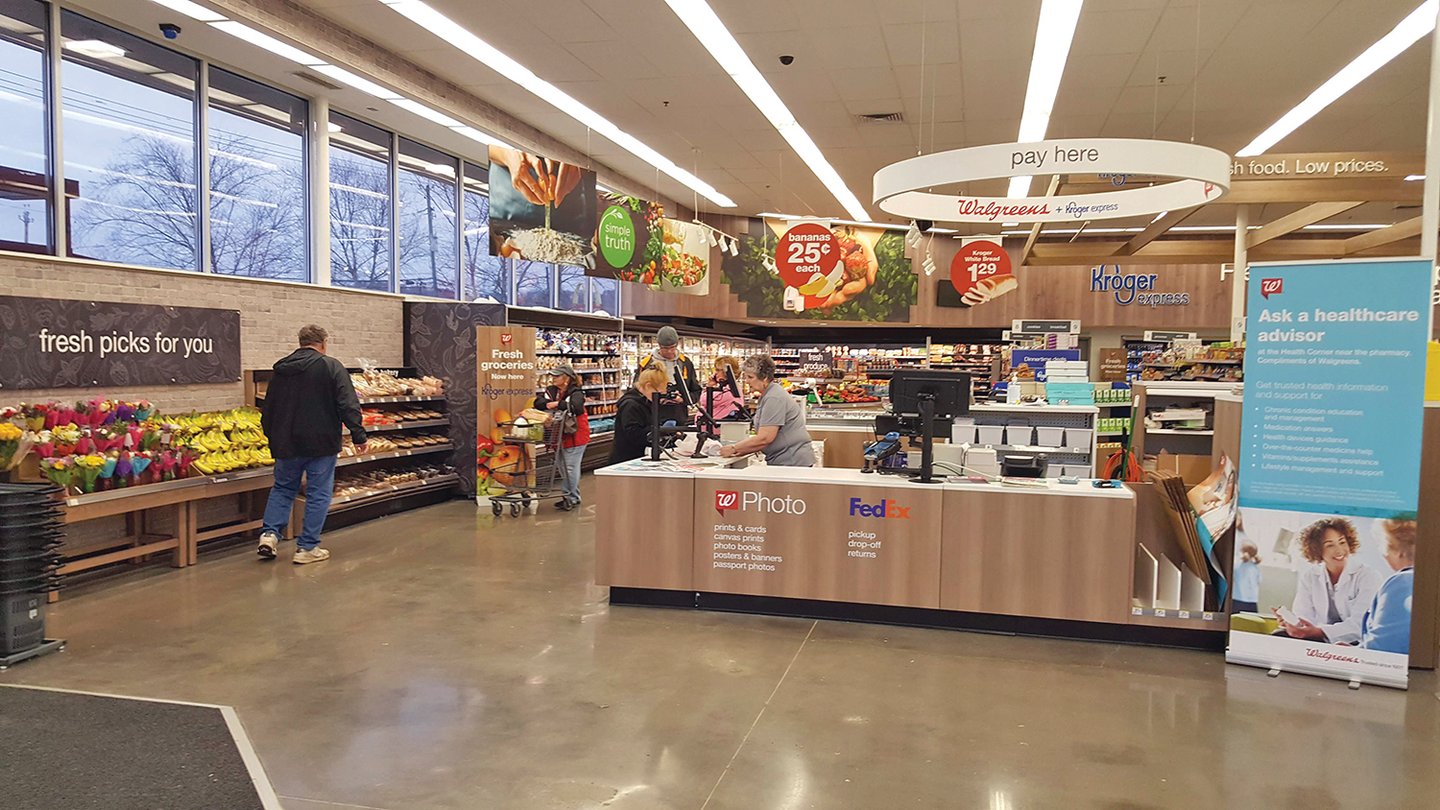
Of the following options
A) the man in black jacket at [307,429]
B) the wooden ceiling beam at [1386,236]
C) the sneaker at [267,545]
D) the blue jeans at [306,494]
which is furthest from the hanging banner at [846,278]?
the sneaker at [267,545]

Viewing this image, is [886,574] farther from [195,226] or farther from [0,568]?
[195,226]

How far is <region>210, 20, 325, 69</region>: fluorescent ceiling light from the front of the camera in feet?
22.2

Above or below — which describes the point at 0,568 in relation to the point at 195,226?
below

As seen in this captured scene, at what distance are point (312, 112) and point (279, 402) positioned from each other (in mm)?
3720

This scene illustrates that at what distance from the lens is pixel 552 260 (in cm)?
895

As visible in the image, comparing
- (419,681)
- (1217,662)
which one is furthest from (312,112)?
(1217,662)

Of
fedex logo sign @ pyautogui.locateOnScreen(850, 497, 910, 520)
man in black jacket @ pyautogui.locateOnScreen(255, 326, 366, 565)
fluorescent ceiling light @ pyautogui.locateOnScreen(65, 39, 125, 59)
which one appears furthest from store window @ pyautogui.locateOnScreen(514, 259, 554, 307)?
fedex logo sign @ pyautogui.locateOnScreen(850, 497, 910, 520)

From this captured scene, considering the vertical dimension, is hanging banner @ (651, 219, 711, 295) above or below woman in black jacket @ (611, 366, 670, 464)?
above

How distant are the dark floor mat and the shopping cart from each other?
4.91 metres

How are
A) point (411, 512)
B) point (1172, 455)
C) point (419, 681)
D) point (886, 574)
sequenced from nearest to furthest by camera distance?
1. point (419, 681)
2. point (886, 574)
3. point (1172, 455)
4. point (411, 512)

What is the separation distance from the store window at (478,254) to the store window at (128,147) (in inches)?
158

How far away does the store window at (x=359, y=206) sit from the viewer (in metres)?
9.19

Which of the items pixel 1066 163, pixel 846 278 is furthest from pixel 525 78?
pixel 846 278

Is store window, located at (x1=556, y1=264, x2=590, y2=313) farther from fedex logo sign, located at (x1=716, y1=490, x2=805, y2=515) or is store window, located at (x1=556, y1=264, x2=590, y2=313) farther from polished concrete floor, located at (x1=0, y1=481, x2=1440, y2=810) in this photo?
fedex logo sign, located at (x1=716, y1=490, x2=805, y2=515)
